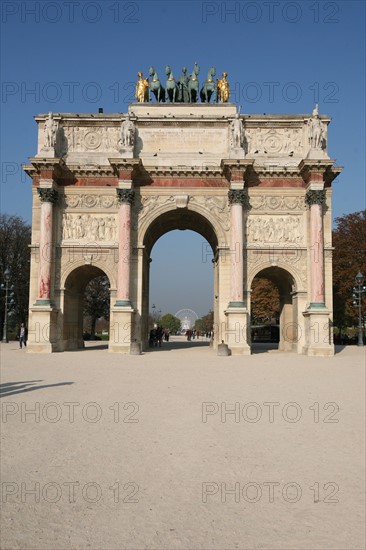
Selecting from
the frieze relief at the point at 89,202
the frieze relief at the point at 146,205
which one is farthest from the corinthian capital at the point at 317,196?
the frieze relief at the point at 89,202

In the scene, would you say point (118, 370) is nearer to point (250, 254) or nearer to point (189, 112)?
point (250, 254)

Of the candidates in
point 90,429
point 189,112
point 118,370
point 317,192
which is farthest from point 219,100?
point 90,429

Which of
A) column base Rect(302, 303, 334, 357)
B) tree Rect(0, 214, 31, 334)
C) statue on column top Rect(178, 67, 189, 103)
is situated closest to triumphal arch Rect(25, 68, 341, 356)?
column base Rect(302, 303, 334, 357)

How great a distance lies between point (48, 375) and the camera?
52.0 feet

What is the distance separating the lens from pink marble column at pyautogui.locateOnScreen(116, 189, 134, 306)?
28.6 metres

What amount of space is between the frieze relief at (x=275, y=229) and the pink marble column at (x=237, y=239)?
3.71ft

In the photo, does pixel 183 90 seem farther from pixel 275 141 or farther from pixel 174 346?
pixel 174 346

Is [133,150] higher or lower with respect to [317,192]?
higher

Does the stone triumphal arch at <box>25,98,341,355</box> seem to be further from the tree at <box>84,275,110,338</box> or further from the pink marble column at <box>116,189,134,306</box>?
the tree at <box>84,275,110,338</box>

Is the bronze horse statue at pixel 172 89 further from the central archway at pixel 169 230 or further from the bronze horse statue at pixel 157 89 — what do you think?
the central archway at pixel 169 230

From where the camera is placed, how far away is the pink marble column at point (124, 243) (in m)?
28.6

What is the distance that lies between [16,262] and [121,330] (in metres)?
29.1

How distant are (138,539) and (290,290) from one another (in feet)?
91.2

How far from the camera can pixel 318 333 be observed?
27562mm
